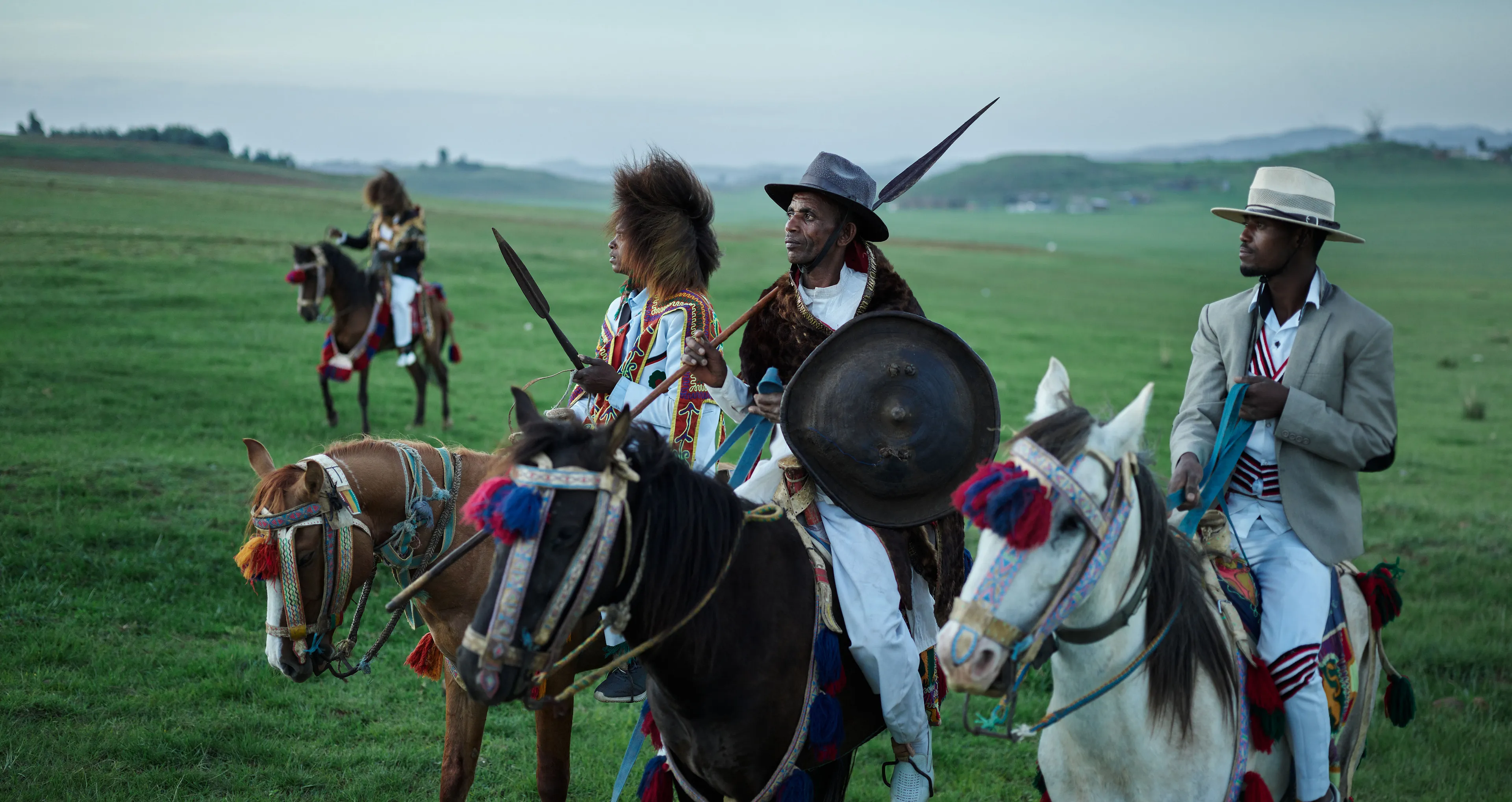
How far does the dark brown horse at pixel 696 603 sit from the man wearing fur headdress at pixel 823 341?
0.60 ft

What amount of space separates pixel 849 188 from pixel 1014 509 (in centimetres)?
183

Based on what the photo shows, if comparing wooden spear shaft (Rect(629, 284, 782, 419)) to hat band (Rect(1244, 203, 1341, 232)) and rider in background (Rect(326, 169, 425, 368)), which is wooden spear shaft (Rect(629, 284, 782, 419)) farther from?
rider in background (Rect(326, 169, 425, 368))

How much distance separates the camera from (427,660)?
4.95 meters

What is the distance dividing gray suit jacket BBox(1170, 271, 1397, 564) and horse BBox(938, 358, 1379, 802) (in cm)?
56

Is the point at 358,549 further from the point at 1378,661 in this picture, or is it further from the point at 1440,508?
the point at 1440,508

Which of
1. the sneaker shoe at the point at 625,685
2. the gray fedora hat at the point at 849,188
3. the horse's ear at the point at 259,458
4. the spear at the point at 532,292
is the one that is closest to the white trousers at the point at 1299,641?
the gray fedora hat at the point at 849,188

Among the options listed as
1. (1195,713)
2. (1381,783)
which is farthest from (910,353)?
(1381,783)

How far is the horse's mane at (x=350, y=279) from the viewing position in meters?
14.2

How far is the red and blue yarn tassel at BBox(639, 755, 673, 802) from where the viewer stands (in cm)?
392

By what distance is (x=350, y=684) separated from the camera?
21.4 feet

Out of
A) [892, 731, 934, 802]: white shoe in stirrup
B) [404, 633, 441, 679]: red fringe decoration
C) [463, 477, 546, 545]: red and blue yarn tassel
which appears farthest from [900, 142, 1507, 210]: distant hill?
[463, 477, 546, 545]: red and blue yarn tassel

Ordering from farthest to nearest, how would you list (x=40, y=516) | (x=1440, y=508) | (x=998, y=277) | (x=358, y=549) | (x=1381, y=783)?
(x=998, y=277), (x=1440, y=508), (x=40, y=516), (x=1381, y=783), (x=358, y=549)

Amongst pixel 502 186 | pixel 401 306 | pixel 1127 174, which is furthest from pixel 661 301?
pixel 502 186

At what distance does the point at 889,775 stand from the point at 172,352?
14163 mm
